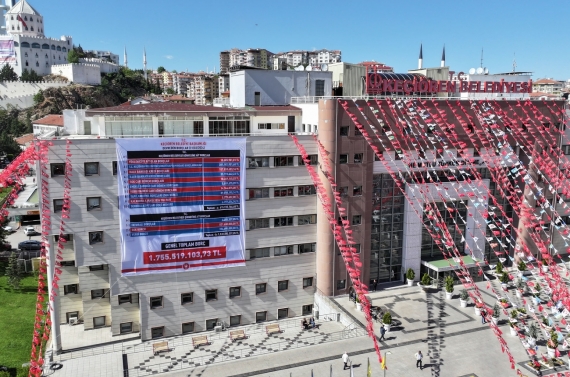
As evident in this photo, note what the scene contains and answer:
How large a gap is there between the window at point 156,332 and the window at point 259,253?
26.5 feet

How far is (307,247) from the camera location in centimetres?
3550

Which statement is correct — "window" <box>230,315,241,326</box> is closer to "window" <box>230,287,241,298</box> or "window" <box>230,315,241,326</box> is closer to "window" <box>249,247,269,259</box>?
"window" <box>230,287,241,298</box>

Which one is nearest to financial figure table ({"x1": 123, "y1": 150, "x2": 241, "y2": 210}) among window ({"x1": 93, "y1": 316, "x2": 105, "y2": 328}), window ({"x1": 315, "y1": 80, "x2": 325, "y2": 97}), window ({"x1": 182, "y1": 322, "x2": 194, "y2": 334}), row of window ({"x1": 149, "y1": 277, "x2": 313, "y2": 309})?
row of window ({"x1": 149, "y1": 277, "x2": 313, "y2": 309})

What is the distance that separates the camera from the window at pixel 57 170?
95.4 feet

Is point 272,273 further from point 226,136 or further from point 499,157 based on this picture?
point 499,157

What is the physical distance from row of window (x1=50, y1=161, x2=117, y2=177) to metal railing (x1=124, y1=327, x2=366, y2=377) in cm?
1257

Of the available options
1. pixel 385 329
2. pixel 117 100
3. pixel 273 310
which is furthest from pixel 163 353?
pixel 117 100

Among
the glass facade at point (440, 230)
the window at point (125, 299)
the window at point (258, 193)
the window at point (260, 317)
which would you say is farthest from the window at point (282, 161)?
the window at point (125, 299)

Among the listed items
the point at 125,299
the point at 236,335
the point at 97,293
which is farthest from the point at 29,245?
the point at 236,335

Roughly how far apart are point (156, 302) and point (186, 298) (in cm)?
207

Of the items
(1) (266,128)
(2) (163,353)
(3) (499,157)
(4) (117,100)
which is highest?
(4) (117,100)

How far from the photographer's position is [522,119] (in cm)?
3819

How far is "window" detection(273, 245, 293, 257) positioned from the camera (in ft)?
114

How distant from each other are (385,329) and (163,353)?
14.5 metres
